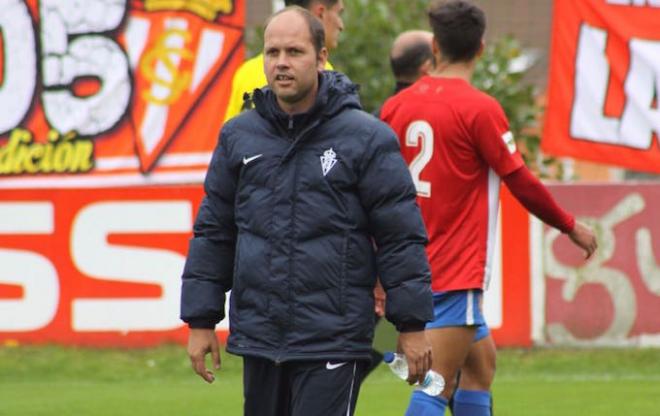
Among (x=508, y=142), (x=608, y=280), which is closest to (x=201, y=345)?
(x=508, y=142)

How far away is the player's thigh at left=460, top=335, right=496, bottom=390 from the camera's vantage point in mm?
6953

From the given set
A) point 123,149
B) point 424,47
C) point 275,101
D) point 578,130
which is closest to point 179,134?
point 123,149

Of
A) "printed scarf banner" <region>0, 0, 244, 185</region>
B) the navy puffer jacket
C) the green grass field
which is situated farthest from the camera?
"printed scarf banner" <region>0, 0, 244, 185</region>

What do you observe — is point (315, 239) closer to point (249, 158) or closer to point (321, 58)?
point (249, 158)

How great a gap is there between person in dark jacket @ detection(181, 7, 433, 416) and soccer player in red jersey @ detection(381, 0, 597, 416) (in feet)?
4.16

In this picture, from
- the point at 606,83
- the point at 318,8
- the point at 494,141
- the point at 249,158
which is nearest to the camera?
the point at 249,158

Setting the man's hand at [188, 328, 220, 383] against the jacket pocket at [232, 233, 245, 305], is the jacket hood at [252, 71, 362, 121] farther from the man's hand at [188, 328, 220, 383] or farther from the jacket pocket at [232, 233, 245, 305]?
the man's hand at [188, 328, 220, 383]

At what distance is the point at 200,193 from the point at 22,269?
144 centimetres

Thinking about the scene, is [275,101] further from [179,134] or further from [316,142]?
[179,134]

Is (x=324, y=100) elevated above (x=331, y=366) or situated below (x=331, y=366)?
above

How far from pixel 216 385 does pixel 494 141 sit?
16.7 ft

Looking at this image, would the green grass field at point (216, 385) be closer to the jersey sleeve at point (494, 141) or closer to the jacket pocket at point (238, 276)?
the jersey sleeve at point (494, 141)

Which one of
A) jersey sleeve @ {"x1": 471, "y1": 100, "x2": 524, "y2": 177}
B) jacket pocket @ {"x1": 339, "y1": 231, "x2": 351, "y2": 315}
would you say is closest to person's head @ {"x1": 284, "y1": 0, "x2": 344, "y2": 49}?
jersey sleeve @ {"x1": 471, "y1": 100, "x2": 524, "y2": 177}

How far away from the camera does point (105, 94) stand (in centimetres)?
1277
